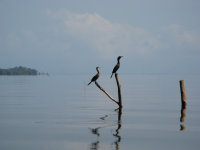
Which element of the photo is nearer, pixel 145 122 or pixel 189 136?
pixel 189 136

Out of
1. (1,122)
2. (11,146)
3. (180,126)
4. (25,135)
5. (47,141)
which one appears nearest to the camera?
(11,146)

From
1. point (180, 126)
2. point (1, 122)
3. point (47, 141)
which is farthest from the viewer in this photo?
point (1, 122)

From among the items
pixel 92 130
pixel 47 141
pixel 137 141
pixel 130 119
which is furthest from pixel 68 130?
pixel 130 119

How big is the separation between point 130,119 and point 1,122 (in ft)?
27.2

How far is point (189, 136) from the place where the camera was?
762 inches

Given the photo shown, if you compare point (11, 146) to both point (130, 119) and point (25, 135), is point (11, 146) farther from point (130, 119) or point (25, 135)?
point (130, 119)

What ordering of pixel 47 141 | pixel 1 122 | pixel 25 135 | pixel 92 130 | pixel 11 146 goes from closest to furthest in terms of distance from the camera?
1. pixel 11 146
2. pixel 47 141
3. pixel 25 135
4. pixel 92 130
5. pixel 1 122

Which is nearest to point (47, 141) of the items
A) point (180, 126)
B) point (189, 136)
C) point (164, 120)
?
point (189, 136)

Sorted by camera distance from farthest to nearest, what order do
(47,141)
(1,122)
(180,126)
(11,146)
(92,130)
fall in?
(1,122) → (180,126) → (92,130) → (47,141) → (11,146)

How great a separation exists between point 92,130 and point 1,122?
6847mm

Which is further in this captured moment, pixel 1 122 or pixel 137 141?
pixel 1 122

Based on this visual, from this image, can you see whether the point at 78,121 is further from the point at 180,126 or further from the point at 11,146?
the point at 11,146

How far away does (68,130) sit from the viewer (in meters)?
21.3

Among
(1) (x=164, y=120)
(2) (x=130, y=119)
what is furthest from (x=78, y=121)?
(1) (x=164, y=120)
